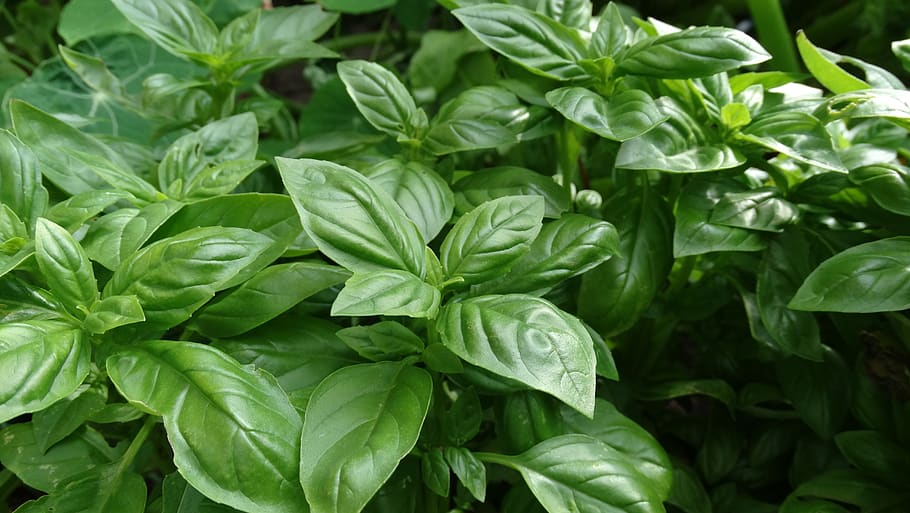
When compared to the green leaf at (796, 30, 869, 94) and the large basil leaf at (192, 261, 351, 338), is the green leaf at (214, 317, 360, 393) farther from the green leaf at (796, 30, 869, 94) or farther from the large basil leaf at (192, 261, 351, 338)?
the green leaf at (796, 30, 869, 94)

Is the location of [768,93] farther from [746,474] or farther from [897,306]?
[746,474]

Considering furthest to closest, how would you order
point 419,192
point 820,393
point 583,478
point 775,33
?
point 775,33
point 820,393
point 419,192
point 583,478

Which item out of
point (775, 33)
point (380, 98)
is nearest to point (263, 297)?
point (380, 98)

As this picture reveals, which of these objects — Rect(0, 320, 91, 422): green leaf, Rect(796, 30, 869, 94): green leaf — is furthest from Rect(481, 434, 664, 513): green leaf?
→ Rect(796, 30, 869, 94): green leaf

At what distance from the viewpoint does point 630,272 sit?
805mm

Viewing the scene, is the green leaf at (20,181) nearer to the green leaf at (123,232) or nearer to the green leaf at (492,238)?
Result: the green leaf at (123,232)

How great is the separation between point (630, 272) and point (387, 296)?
32 centimetres

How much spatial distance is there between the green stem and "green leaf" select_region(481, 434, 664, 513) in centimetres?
97

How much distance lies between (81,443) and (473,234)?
1.40ft

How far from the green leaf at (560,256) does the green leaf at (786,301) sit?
0.19 m

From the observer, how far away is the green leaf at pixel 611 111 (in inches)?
28.2

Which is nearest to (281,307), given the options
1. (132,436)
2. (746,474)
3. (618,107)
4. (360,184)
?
(360,184)

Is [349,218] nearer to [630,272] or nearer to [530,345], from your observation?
[530,345]

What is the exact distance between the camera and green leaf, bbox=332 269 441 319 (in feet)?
1.82
